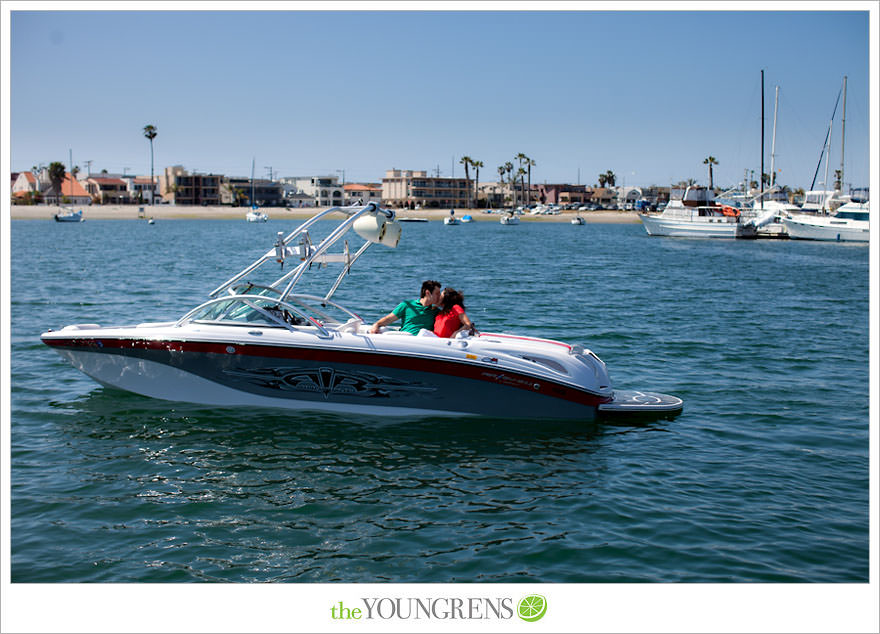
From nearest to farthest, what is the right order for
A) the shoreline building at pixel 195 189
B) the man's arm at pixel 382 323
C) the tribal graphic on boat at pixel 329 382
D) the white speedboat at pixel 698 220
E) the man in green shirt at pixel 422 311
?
the tribal graphic on boat at pixel 329 382
the man's arm at pixel 382 323
the man in green shirt at pixel 422 311
the white speedboat at pixel 698 220
the shoreline building at pixel 195 189

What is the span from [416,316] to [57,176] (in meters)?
153

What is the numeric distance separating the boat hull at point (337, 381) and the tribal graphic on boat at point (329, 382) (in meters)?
0.01

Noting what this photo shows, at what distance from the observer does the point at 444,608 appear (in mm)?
5328

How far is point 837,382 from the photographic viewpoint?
13367 millimetres

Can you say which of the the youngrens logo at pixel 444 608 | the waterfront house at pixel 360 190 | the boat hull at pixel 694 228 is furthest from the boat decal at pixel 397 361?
the waterfront house at pixel 360 190

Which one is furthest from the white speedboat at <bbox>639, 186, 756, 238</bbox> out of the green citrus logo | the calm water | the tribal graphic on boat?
the green citrus logo

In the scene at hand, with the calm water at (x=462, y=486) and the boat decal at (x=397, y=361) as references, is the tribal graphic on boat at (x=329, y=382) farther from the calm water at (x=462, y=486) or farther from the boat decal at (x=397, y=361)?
the calm water at (x=462, y=486)

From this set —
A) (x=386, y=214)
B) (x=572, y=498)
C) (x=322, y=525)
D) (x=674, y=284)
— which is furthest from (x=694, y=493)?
(x=674, y=284)

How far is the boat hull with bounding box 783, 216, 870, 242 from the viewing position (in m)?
64.6

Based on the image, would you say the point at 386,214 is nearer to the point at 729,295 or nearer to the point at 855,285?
the point at 729,295

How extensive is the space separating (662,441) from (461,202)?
6541 inches

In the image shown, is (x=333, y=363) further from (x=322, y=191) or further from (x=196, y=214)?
(x=322, y=191)

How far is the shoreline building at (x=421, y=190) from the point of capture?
168 m

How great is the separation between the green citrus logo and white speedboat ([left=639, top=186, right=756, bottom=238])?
68.2 meters
